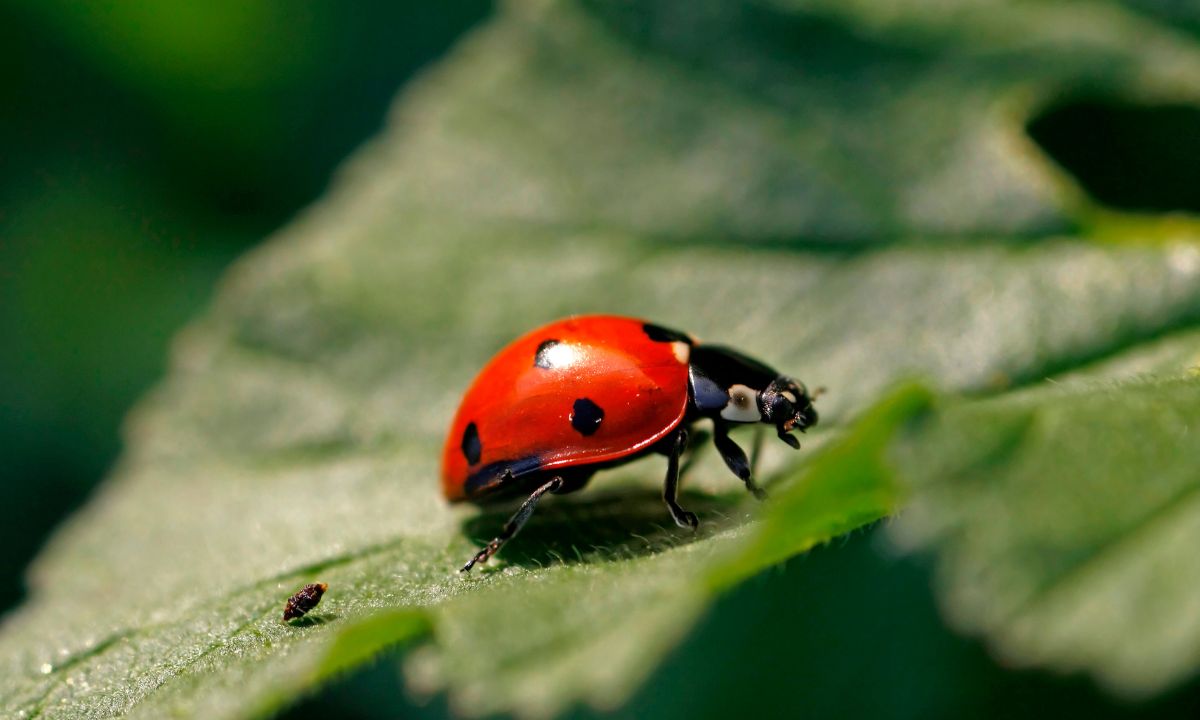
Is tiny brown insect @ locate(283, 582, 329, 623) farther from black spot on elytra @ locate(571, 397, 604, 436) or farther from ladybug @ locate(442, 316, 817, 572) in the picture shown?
black spot on elytra @ locate(571, 397, 604, 436)

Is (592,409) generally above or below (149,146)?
below

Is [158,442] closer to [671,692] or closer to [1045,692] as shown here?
[671,692]

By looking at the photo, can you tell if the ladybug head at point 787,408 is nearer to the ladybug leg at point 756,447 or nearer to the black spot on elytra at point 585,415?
the ladybug leg at point 756,447

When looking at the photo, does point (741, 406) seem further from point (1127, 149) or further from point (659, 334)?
point (1127, 149)

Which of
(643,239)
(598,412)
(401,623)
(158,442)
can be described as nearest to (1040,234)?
(643,239)

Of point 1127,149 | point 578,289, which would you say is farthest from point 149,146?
point 1127,149

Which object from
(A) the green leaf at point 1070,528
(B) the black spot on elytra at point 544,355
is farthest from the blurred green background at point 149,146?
(A) the green leaf at point 1070,528
